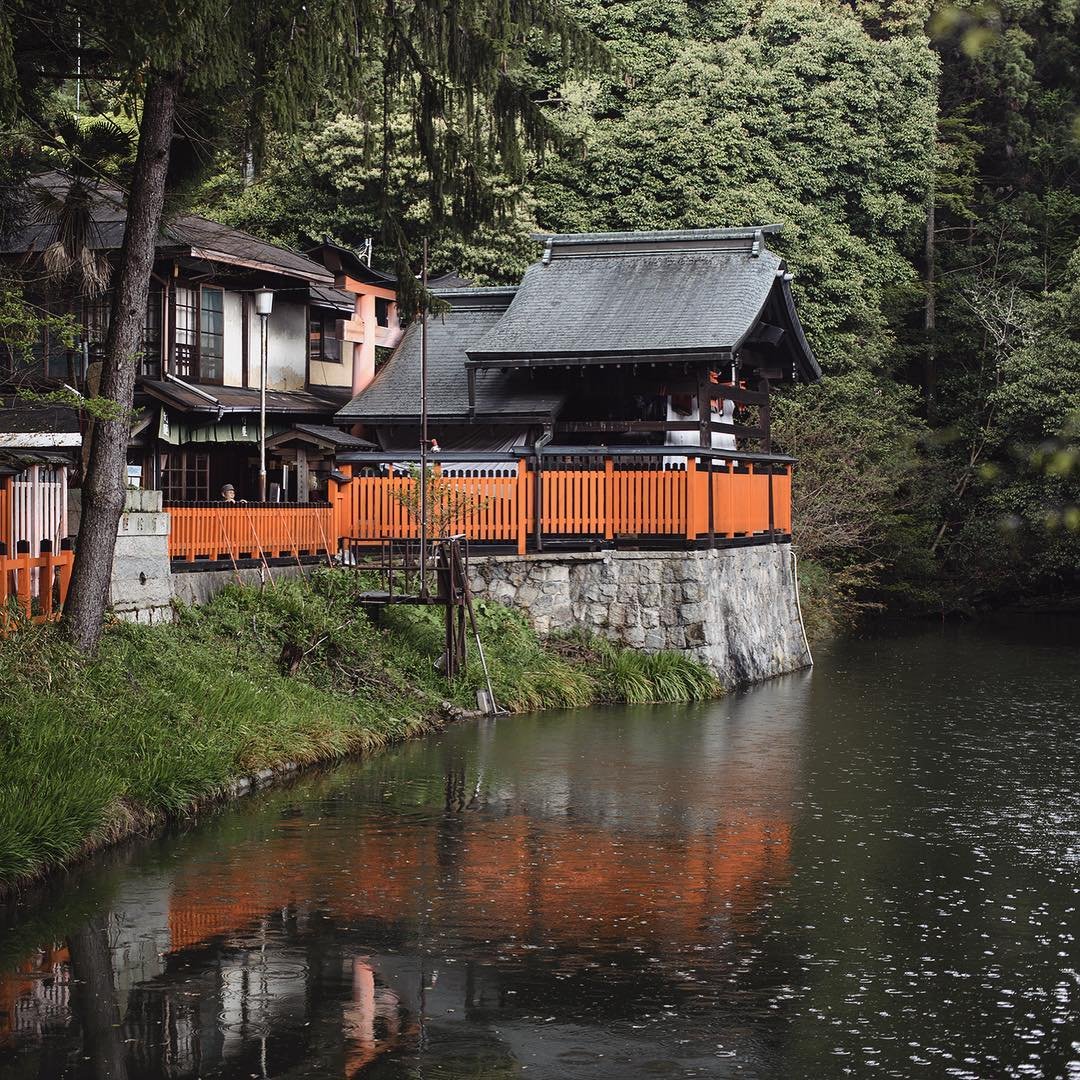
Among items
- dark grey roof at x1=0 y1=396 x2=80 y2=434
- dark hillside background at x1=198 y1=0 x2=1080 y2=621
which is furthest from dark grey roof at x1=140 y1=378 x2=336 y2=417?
dark hillside background at x1=198 y1=0 x2=1080 y2=621

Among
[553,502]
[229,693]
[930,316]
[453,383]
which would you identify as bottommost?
[229,693]

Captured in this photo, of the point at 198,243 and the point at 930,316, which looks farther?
the point at 930,316

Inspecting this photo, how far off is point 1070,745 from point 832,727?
3255mm

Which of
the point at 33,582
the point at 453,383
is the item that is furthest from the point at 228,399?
the point at 33,582

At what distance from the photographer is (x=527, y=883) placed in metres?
13.4

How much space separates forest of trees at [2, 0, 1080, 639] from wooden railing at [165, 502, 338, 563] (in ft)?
50.8

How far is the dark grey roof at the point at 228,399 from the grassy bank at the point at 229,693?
780 cm

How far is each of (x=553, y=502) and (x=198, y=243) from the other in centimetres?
863

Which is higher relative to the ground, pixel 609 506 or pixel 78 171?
pixel 78 171

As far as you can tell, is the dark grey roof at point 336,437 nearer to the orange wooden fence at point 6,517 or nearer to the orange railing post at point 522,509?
the orange railing post at point 522,509

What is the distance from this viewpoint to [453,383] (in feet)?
103

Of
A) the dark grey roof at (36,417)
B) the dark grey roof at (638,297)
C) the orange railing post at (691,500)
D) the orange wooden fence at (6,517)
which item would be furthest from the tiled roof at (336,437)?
the orange wooden fence at (6,517)

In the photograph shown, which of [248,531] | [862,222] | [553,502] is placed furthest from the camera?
[862,222]

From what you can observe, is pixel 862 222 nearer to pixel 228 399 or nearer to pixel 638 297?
pixel 638 297
